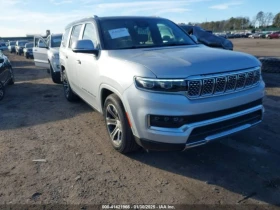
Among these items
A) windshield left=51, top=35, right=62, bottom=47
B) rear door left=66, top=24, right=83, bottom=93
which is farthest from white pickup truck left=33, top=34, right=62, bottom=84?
rear door left=66, top=24, right=83, bottom=93

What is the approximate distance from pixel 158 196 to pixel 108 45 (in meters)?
2.35

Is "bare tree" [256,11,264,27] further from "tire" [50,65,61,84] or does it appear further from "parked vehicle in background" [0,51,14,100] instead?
"parked vehicle in background" [0,51,14,100]

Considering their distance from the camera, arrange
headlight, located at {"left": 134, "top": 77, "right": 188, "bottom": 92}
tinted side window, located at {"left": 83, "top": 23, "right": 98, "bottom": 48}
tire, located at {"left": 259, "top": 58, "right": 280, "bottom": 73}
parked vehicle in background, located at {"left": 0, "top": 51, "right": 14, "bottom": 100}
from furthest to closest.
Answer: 1. tire, located at {"left": 259, "top": 58, "right": 280, "bottom": 73}
2. parked vehicle in background, located at {"left": 0, "top": 51, "right": 14, "bottom": 100}
3. tinted side window, located at {"left": 83, "top": 23, "right": 98, "bottom": 48}
4. headlight, located at {"left": 134, "top": 77, "right": 188, "bottom": 92}

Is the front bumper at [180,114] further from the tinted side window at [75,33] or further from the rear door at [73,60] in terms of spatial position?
the tinted side window at [75,33]

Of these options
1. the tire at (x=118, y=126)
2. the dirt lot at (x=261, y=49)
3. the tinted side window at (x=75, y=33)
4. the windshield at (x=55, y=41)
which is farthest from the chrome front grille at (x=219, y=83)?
the dirt lot at (x=261, y=49)

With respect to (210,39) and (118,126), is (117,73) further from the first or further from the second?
(210,39)

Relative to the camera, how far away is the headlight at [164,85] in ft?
9.60

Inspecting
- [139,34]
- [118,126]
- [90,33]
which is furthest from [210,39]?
[118,126]

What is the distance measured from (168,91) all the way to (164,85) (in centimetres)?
8

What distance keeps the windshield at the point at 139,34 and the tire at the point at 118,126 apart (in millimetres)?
929

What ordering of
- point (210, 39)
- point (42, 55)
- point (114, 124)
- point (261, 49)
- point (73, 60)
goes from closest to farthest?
1. point (114, 124)
2. point (73, 60)
3. point (210, 39)
4. point (42, 55)
5. point (261, 49)

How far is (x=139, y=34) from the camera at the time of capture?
4398 millimetres

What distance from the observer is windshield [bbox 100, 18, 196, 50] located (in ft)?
13.8

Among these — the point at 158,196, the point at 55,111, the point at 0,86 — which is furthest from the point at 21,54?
the point at 158,196
